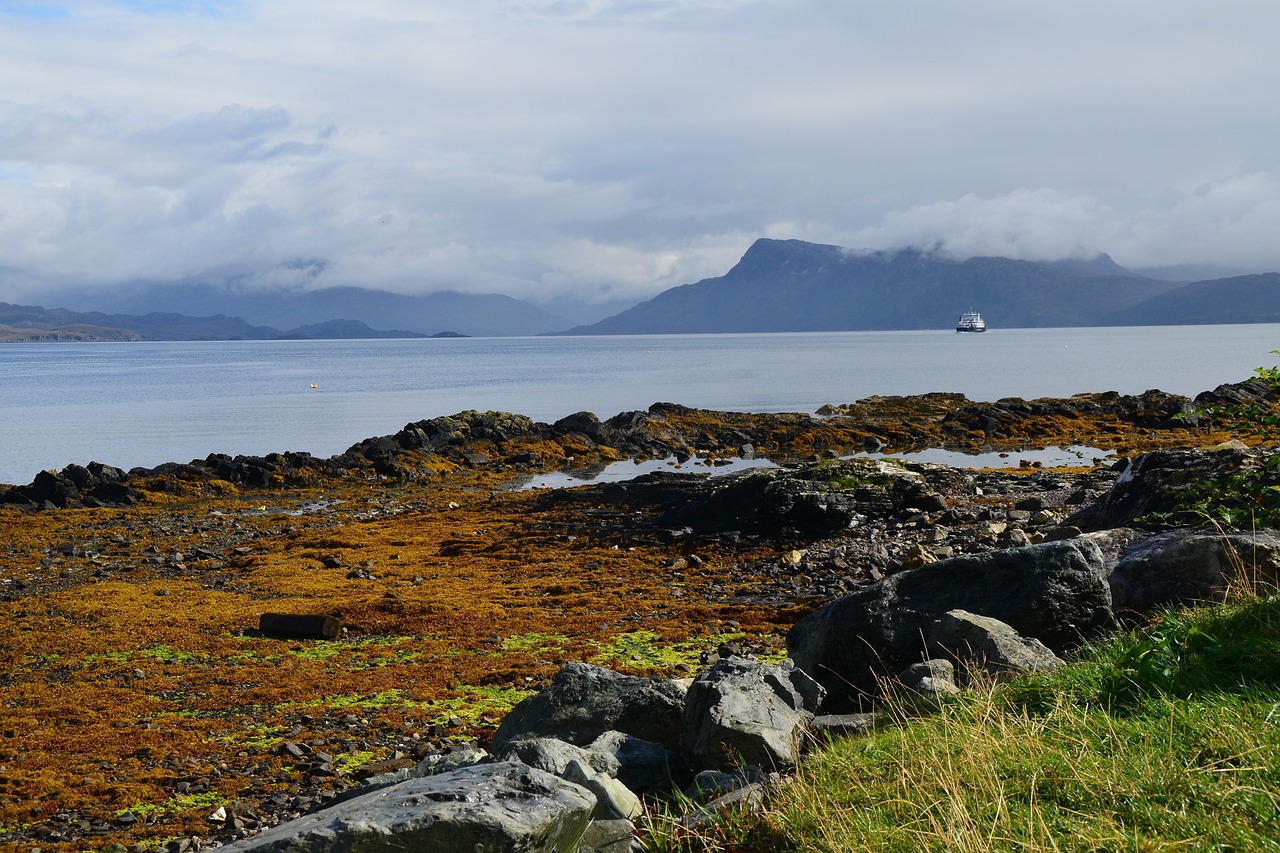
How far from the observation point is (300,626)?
15.0 m

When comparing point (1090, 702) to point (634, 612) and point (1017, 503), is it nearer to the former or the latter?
point (634, 612)

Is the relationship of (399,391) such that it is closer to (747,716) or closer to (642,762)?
(642,762)

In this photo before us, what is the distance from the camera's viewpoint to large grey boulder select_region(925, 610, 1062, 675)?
8320mm

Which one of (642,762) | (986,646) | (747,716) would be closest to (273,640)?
(642,762)

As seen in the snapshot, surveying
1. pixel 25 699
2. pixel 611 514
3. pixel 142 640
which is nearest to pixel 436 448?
pixel 611 514

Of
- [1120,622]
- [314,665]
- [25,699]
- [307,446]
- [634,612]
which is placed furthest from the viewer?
[307,446]

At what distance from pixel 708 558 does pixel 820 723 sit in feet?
40.0

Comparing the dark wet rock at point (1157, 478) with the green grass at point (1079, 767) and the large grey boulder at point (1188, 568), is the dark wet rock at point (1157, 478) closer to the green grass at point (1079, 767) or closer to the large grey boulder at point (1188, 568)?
the large grey boulder at point (1188, 568)

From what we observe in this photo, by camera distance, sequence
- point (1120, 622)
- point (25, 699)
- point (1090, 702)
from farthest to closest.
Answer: point (25, 699) < point (1120, 622) < point (1090, 702)

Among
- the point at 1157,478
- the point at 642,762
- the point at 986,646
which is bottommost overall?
the point at 642,762

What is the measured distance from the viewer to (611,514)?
1030 inches

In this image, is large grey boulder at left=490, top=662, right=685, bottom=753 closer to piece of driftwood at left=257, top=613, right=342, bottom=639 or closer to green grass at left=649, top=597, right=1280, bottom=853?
green grass at left=649, top=597, right=1280, bottom=853

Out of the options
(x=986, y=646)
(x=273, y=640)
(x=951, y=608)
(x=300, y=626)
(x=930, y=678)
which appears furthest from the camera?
(x=300, y=626)

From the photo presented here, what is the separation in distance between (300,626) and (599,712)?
7.62 meters
